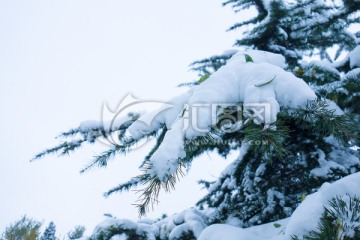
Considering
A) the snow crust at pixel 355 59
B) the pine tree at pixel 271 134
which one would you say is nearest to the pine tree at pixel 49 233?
the pine tree at pixel 271 134

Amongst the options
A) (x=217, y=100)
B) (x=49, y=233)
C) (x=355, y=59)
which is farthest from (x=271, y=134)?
(x=49, y=233)

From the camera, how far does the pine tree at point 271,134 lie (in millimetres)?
981

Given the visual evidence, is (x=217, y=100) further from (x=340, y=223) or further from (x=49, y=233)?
(x=49, y=233)

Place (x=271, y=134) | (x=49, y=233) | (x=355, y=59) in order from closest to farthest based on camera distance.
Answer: (x=271, y=134)
(x=355, y=59)
(x=49, y=233)

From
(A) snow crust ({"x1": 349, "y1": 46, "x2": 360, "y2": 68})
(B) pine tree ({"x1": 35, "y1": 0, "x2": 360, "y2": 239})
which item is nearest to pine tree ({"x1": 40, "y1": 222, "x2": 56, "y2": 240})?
(B) pine tree ({"x1": 35, "y1": 0, "x2": 360, "y2": 239})

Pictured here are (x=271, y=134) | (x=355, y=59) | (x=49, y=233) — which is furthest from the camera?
(x=49, y=233)

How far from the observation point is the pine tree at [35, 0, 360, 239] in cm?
98

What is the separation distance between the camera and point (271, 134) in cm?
95

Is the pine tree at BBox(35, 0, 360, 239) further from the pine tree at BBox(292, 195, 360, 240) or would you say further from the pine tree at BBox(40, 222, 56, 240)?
the pine tree at BBox(40, 222, 56, 240)

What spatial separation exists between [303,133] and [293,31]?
243 centimetres

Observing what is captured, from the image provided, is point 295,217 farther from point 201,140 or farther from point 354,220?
point 201,140

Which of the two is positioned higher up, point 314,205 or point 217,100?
point 217,100

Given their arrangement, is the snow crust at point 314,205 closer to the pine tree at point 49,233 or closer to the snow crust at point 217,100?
the snow crust at point 217,100

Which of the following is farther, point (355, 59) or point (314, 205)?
point (355, 59)
